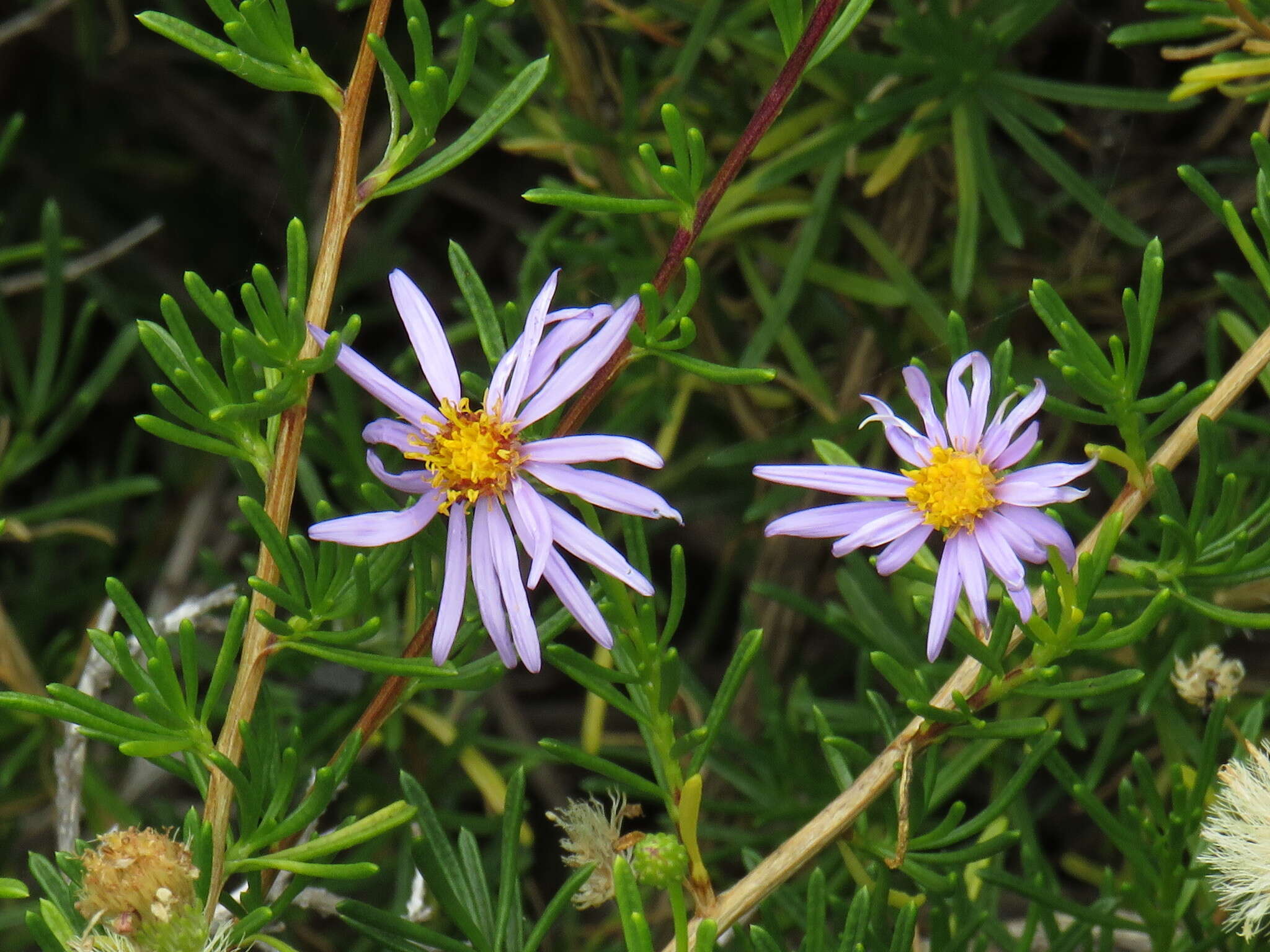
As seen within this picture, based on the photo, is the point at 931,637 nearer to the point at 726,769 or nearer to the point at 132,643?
the point at 726,769

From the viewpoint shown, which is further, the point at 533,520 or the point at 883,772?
the point at 883,772

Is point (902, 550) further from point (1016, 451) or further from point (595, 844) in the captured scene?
point (595, 844)

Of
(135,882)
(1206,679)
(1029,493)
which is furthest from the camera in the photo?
(1206,679)

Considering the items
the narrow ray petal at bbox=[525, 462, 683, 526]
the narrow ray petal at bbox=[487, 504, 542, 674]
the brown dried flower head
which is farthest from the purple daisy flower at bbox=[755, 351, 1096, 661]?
the brown dried flower head

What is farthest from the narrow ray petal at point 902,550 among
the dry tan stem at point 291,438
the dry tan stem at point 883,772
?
the dry tan stem at point 291,438

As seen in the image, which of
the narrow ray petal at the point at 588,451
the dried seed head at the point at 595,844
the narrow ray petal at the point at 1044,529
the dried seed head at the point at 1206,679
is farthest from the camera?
the dried seed head at the point at 1206,679

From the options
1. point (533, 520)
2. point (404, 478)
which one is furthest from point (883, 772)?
point (404, 478)

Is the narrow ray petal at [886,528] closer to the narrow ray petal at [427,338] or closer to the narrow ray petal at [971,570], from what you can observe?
the narrow ray petal at [971,570]
